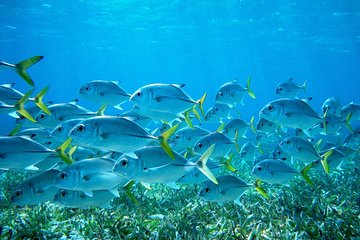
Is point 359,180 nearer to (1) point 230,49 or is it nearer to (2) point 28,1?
(2) point 28,1

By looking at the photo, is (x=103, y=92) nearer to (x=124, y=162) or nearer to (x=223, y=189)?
(x=124, y=162)

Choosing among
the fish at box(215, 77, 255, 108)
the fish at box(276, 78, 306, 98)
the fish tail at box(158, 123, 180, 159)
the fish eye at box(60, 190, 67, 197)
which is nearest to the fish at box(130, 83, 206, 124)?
the fish tail at box(158, 123, 180, 159)

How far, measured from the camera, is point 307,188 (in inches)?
305

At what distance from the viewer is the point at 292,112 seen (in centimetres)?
556

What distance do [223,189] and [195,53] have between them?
5204 centimetres

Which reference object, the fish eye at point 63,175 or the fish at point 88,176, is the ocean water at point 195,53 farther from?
the fish eye at point 63,175

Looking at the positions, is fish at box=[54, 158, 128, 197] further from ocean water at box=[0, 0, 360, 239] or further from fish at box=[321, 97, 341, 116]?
fish at box=[321, 97, 341, 116]

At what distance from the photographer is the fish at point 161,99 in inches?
196

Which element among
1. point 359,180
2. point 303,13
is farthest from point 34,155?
point 303,13

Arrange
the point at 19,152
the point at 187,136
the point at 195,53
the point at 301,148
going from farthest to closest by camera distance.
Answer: the point at 195,53 < the point at 187,136 < the point at 301,148 < the point at 19,152

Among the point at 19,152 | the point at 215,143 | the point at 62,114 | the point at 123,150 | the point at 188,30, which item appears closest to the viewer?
the point at 123,150

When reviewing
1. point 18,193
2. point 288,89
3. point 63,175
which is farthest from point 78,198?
point 288,89

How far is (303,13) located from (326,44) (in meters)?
15.0

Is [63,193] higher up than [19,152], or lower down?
lower down
